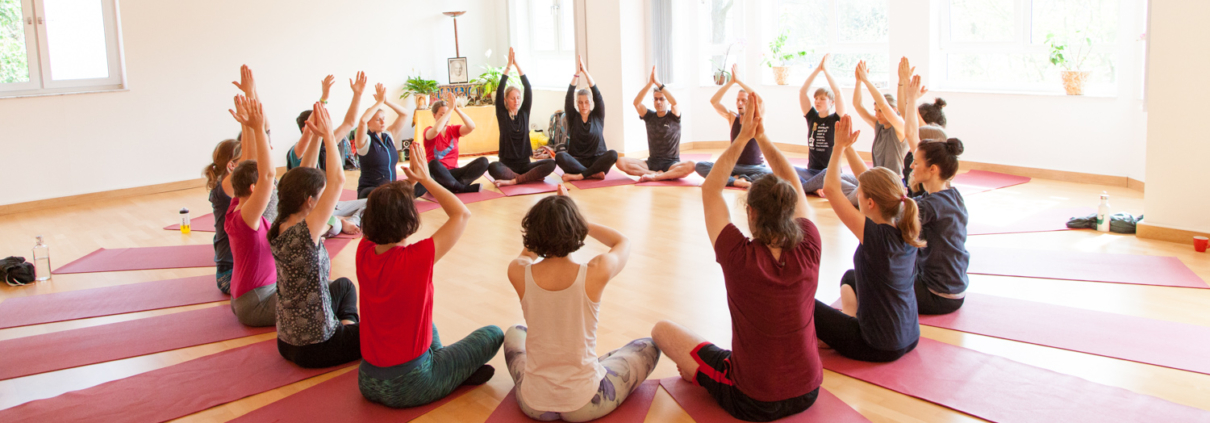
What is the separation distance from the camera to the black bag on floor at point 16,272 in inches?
183

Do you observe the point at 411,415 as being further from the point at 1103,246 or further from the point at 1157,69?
the point at 1157,69

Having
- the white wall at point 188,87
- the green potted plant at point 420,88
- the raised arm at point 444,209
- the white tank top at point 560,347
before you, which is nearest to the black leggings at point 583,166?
the green potted plant at point 420,88

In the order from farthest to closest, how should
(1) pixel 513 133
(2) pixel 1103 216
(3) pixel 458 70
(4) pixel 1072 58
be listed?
(3) pixel 458 70
(1) pixel 513 133
(4) pixel 1072 58
(2) pixel 1103 216

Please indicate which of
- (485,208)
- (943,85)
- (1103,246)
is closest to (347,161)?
(485,208)

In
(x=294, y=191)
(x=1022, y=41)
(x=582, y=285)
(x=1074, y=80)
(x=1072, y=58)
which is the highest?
(x=1022, y=41)

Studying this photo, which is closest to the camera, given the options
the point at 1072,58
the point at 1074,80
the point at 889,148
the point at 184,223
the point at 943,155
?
the point at 943,155

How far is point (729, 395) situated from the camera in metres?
2.64

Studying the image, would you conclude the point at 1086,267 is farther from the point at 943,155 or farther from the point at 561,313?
the point at 561,313

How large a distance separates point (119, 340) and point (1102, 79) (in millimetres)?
7364

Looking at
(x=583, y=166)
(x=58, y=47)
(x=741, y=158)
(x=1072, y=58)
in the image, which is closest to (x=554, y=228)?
(x=741, y=158)

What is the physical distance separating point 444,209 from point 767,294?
107 centimetres

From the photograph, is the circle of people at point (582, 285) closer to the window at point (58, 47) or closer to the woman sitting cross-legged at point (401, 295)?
the woman sitting cross-legged at point (401, 295)

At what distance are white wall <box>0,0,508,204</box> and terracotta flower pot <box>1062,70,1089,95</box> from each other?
6899 millimetres

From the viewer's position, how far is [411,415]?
279cm
